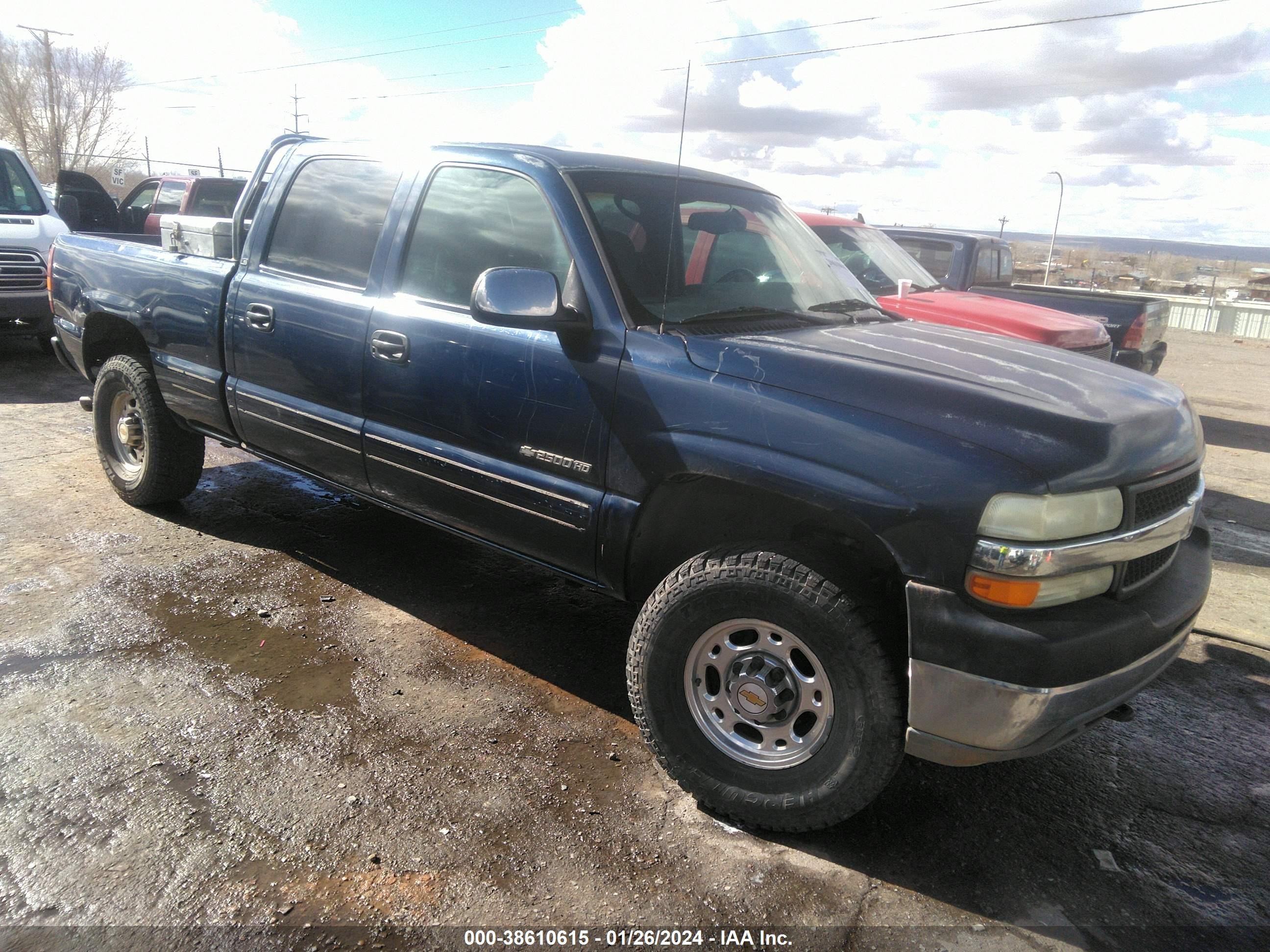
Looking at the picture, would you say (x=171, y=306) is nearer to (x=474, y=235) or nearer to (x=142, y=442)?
(x=142, y=442)

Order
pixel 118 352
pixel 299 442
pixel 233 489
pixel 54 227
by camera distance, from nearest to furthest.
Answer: pixel 299 442 < pixel 118 352 < pixel 233 489 < pixel 54 227

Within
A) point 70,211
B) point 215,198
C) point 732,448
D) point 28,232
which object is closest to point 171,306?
point 732,448

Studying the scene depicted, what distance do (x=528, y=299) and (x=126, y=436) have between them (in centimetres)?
334

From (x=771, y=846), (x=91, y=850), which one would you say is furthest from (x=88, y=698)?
(x=771, y=846)

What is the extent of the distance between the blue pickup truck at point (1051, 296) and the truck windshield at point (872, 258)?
1009mm

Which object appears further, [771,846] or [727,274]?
[727,274]

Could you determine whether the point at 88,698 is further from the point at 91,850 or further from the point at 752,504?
the point at 752,504

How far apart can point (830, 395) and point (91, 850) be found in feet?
7.72

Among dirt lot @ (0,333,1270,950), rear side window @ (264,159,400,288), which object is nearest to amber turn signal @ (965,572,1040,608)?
dirt lot @ (0,333,1270,950)

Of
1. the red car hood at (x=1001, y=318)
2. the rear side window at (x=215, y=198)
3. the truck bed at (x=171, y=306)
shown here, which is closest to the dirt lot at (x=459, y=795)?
the truck bed at (x=171, y=306)

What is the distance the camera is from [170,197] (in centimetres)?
1569

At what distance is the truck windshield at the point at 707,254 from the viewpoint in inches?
124

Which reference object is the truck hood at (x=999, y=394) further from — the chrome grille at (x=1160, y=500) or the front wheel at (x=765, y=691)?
the front wheel at (x=765, y=691)

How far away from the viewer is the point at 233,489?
5688mm
